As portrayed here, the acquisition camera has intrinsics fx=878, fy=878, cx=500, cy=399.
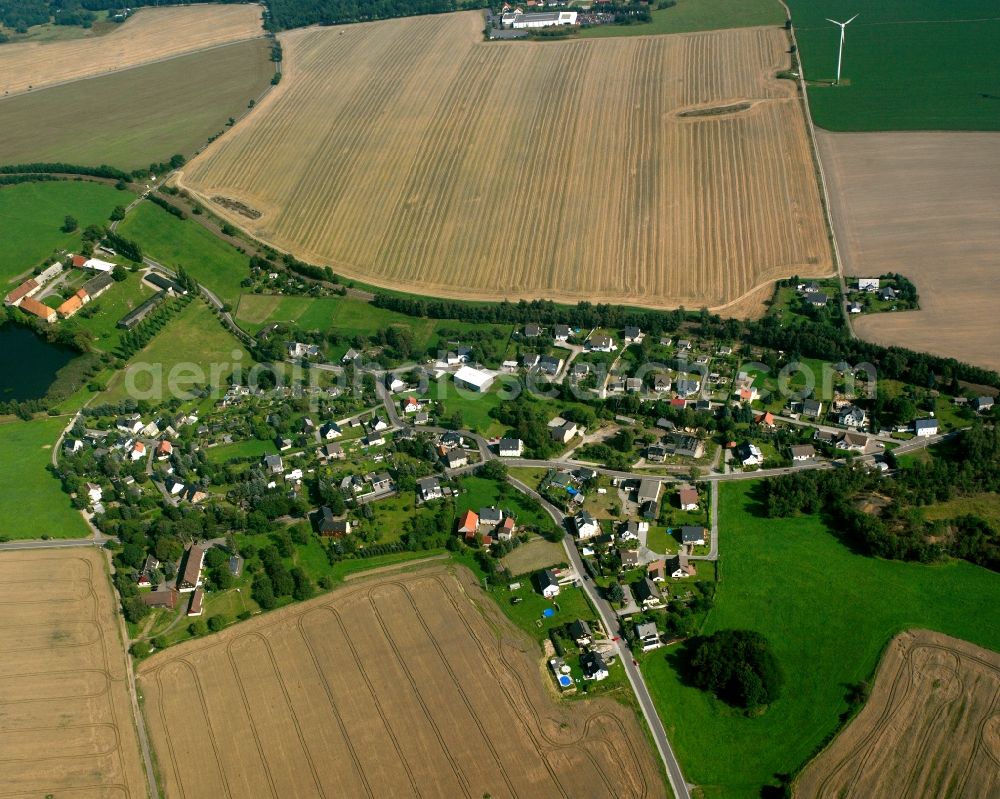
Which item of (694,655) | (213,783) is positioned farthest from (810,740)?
(213,783)

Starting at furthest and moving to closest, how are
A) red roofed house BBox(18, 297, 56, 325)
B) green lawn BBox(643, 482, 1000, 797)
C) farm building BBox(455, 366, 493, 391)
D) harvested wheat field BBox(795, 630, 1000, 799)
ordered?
red roofed house BBox(18, 297, 56, 325), farm building BBox(455, 366, 493, 391), green lawn BBox(643, 482, 1000, 797), harvested wheat field BBox(795, 630, 1000, 799)

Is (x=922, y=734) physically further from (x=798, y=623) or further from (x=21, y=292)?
(x=21, y=292)

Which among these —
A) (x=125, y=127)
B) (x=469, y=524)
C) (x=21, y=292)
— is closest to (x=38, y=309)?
(x=21, y=292)

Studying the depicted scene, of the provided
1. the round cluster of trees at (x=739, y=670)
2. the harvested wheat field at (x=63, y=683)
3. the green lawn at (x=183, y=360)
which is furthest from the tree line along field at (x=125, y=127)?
the round cluster of trees at (x=739, y=670)

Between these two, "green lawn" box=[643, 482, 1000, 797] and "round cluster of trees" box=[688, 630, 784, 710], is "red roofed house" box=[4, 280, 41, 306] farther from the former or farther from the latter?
"round cluster of trees" box=[688, 630, 784, 710]

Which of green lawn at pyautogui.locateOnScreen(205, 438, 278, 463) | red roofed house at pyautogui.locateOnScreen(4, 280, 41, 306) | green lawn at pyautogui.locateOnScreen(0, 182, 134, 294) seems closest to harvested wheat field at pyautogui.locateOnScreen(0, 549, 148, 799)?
green lawn at pyautogui.locateOnScreen(205, 438, 278, 463)

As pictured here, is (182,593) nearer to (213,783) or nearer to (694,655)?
(213,783)
